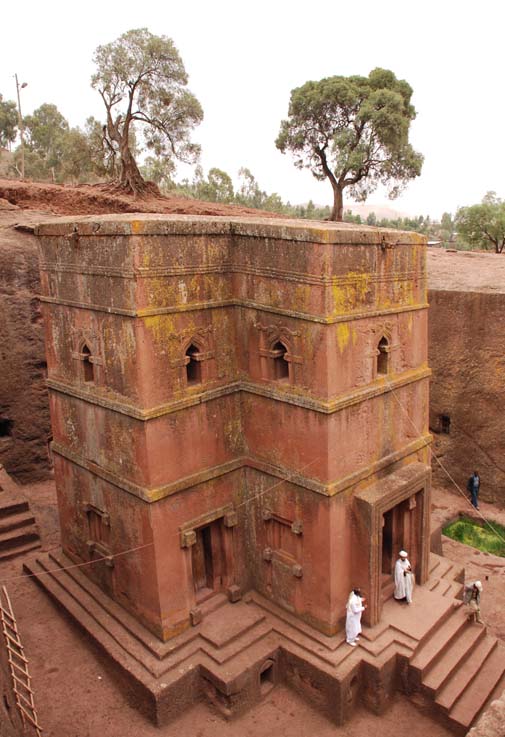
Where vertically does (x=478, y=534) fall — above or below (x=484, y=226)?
below

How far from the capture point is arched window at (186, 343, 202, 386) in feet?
30.0

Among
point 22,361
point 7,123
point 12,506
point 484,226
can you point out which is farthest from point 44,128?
point 12,506

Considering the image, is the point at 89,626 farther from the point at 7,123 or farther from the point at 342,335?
the point at 7,123

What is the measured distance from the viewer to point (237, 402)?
979cm

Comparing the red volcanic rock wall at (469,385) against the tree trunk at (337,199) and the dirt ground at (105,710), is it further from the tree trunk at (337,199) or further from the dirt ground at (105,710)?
the tree trunk at (337,199)

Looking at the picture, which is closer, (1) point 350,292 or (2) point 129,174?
(1) point 350,292

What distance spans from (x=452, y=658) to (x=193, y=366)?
6105mm

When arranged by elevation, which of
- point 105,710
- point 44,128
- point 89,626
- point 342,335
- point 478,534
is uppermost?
point 44,128

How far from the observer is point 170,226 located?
329 inches

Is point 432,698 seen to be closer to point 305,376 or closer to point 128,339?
point 305,376

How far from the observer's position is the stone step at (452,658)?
8.73m

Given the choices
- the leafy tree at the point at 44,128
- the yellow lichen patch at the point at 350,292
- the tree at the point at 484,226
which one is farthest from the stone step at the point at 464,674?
the leafy tree at the point at 44,128

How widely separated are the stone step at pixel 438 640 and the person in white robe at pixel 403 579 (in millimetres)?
647

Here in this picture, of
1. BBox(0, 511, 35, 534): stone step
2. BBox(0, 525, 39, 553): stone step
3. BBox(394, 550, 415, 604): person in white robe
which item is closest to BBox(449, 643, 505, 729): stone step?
BBox(394, 550, 415, 604): person in white robe
